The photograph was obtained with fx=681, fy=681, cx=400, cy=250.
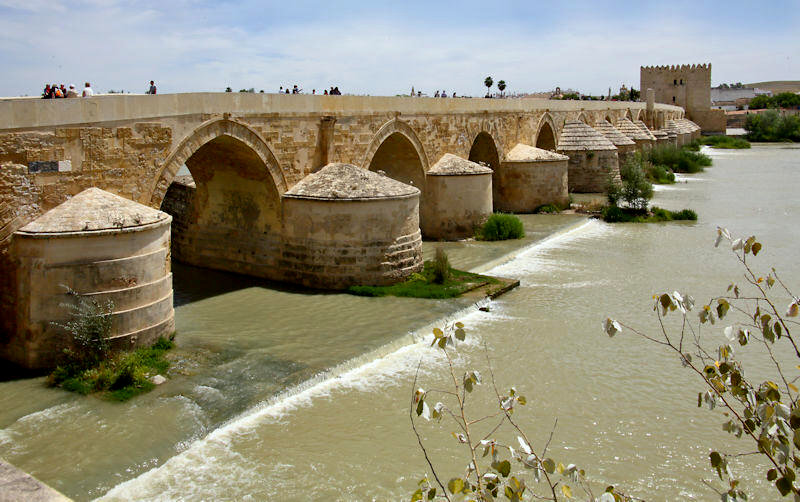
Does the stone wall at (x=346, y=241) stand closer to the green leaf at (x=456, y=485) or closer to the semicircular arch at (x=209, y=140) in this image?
the semicircular arch at (x=209, y=140)

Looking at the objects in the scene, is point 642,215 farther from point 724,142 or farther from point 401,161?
point 724,142

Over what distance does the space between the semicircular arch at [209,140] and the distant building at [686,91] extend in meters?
→ 50.5

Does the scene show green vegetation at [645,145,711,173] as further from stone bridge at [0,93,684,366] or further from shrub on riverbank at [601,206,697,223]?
stone bridge at [0,93,684,366]

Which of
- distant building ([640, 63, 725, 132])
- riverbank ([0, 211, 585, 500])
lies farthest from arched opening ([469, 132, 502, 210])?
distant building ([640, 63, 725, 132])

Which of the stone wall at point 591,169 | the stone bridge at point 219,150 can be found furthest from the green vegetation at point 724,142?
the stone bridge at point 219,150

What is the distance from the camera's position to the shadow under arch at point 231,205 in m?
11.9

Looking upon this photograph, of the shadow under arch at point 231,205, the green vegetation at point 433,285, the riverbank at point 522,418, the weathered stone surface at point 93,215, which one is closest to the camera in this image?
the riverbank at point 522,418

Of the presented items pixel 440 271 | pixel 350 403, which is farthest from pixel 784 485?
pixel 440 271

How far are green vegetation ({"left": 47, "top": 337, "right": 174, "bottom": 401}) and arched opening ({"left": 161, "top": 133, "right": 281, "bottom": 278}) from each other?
4.80 meters

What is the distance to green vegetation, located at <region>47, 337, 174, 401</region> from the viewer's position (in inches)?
292

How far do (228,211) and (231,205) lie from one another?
0.15 metres

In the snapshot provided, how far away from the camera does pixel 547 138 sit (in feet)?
86.1

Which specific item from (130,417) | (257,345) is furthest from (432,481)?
(257,345)

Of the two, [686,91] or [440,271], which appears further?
[686,91]
